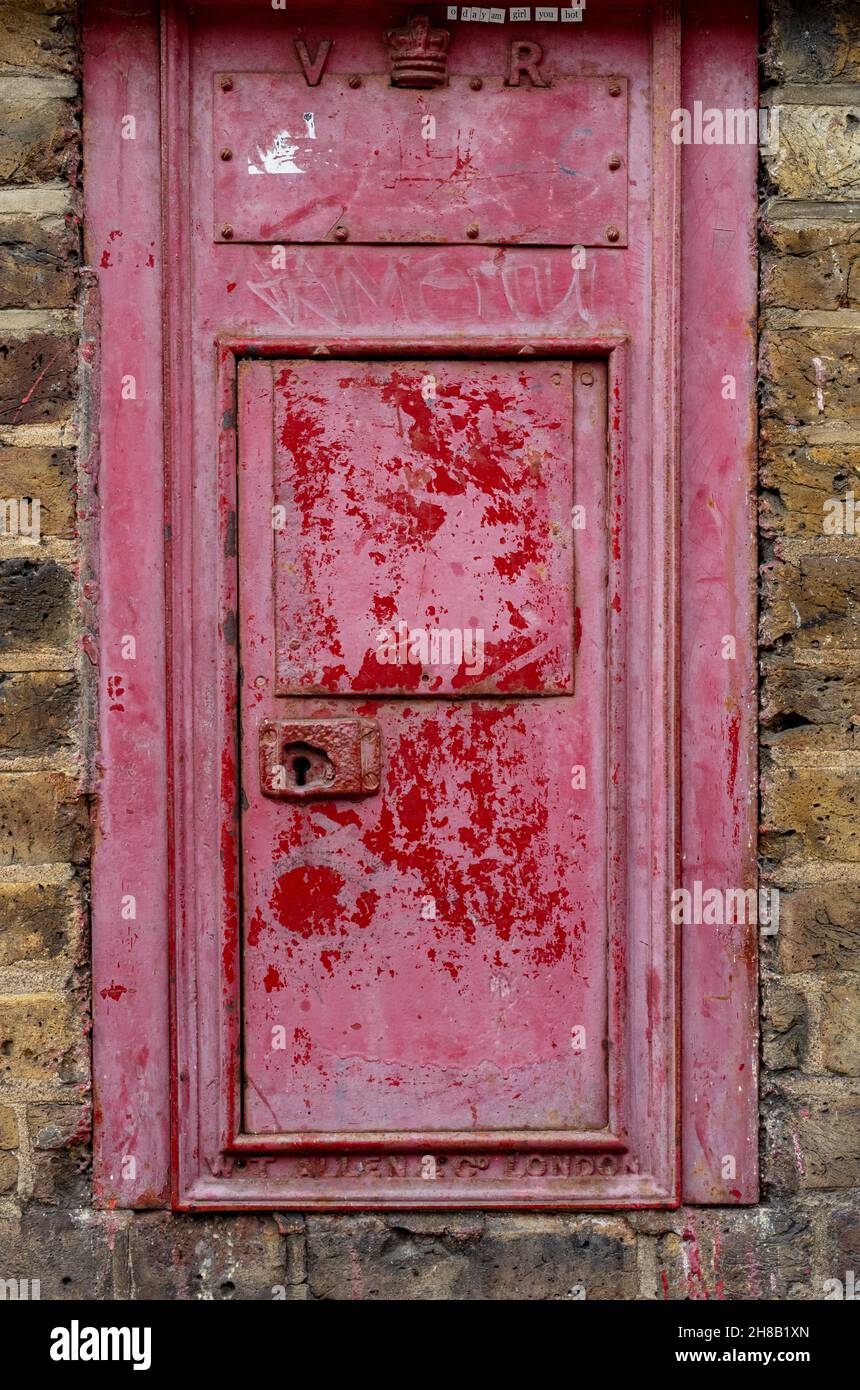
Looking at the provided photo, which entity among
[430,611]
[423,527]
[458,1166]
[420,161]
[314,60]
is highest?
[314,60]

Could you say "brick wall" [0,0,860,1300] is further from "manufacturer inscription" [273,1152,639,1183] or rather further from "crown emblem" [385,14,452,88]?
"crown emblem" [385,14,452,88]

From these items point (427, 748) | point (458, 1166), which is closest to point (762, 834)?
point (427, 748)

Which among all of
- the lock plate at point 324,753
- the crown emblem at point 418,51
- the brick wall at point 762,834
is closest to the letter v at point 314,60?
the crown emblem at point 418,51

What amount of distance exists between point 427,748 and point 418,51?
1.43 meters

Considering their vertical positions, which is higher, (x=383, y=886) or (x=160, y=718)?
(x=160, y=718)

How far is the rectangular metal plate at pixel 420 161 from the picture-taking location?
8.15 feet

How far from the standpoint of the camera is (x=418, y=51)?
8.05ft

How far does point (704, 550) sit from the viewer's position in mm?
2537

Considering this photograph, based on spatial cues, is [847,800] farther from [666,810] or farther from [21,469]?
[21,469]

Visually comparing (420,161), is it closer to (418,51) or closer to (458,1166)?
(418,51)

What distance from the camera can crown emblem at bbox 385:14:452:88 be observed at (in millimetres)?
2455

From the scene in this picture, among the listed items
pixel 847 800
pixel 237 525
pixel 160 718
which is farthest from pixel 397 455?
pixel 847 800

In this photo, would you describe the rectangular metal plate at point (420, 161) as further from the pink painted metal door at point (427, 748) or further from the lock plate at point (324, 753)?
the lock plate at point (324, 753)

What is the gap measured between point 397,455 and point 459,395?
0.59 ft
